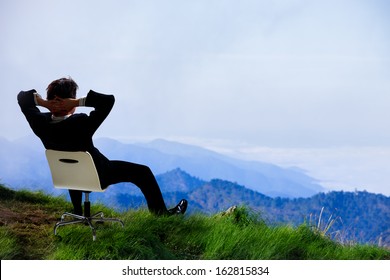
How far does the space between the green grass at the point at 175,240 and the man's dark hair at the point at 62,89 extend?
1.29 meters

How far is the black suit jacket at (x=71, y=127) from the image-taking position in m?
5.99

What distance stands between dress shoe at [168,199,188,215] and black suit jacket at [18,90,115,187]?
0.92 metres

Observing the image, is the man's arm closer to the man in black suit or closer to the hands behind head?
the man in black suit

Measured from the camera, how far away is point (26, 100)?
6.29 meters

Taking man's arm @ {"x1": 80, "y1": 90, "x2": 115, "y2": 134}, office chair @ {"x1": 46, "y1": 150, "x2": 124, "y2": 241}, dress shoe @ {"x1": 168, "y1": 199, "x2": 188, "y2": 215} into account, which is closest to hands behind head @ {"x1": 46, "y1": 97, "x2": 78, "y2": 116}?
man's arm @ {"x1": 80, "y1": 90, "x2": 115, "y2": 134}

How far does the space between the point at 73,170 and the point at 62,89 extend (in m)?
0.75

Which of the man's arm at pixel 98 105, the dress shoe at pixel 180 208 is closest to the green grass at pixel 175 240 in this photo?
the dress shoe at pixel 180 208

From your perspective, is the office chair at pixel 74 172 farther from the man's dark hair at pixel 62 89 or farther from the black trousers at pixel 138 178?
the man's dark hair at pixel 62 89

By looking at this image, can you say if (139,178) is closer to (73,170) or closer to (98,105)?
(73,170)

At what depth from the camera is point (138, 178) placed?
21.3 feet

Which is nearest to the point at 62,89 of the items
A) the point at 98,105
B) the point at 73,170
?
the point at 98,105
